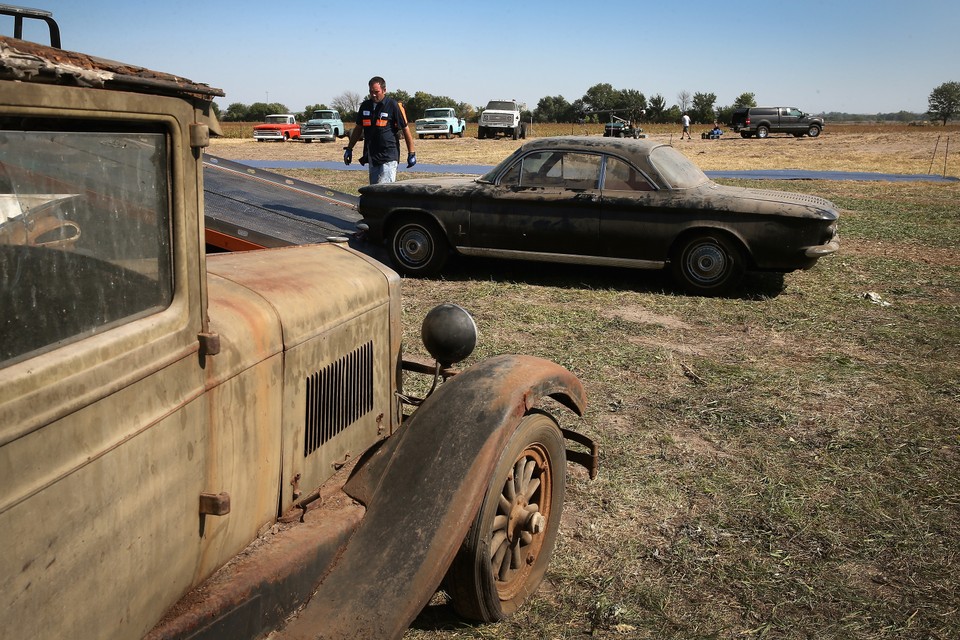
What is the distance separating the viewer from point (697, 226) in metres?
7.82

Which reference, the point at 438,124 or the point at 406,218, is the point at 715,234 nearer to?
the point at 406,218

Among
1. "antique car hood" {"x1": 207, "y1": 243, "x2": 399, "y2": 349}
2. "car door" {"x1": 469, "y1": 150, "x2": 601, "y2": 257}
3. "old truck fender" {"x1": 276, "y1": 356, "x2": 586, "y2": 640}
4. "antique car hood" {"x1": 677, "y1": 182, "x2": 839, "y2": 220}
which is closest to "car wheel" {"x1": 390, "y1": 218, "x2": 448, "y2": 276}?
"car door" {"x1": 469, "y1": 150, "x2": 601, "y2": 257}

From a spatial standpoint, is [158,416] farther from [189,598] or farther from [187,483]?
[189,598]

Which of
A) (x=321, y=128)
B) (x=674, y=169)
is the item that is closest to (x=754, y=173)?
(x=674, y=169)

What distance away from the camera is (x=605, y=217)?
8.02 metres

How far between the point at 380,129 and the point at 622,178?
10.1ft

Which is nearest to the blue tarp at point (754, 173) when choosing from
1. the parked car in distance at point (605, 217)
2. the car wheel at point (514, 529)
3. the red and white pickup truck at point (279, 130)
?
the parked car in distance at point (605, 217)

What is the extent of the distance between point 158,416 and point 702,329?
5.71 m

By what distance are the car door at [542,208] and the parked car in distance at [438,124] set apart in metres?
31.3

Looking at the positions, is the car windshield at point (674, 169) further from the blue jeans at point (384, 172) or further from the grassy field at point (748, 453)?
the blue jeans at point (384, 172)

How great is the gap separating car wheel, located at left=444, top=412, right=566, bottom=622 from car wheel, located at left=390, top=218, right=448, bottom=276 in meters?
5.66

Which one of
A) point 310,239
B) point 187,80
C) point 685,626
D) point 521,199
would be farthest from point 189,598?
point 521,199

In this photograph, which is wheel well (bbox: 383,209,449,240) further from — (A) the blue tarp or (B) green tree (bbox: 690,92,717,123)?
(B) green tree (bbox: 690,92,717,123)

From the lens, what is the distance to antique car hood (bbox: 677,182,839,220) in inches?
297
